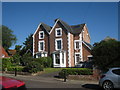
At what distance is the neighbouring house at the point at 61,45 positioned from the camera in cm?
3128

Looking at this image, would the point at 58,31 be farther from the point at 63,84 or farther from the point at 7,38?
the point at 7,38

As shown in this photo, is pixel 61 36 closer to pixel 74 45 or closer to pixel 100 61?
pixel 74 45

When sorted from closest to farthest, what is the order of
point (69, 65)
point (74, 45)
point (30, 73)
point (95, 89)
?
point (95, 89) < point (30, 73) < point (69, 65) < point (74, 45)

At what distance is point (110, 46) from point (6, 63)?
17.2 metres

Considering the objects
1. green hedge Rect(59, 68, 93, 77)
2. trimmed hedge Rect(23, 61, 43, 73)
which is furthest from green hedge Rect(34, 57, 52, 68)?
green hedge Rect(59, 68, 93, 77)

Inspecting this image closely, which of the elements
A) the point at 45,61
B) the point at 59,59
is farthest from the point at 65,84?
the point at 59,59

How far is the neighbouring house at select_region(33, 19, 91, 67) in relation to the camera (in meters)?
31.3

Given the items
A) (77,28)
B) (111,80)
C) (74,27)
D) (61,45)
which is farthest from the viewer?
(74,27)

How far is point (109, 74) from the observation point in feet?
33.4

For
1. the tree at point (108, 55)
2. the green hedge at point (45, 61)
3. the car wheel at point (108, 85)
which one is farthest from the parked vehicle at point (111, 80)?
the green hedge at point (45, 61)

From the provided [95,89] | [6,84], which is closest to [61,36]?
[95,89]

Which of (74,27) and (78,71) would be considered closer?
(78,71)

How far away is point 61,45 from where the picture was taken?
32000 millimetres

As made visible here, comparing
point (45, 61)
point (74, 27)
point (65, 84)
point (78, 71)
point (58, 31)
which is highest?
point (74, 27)
